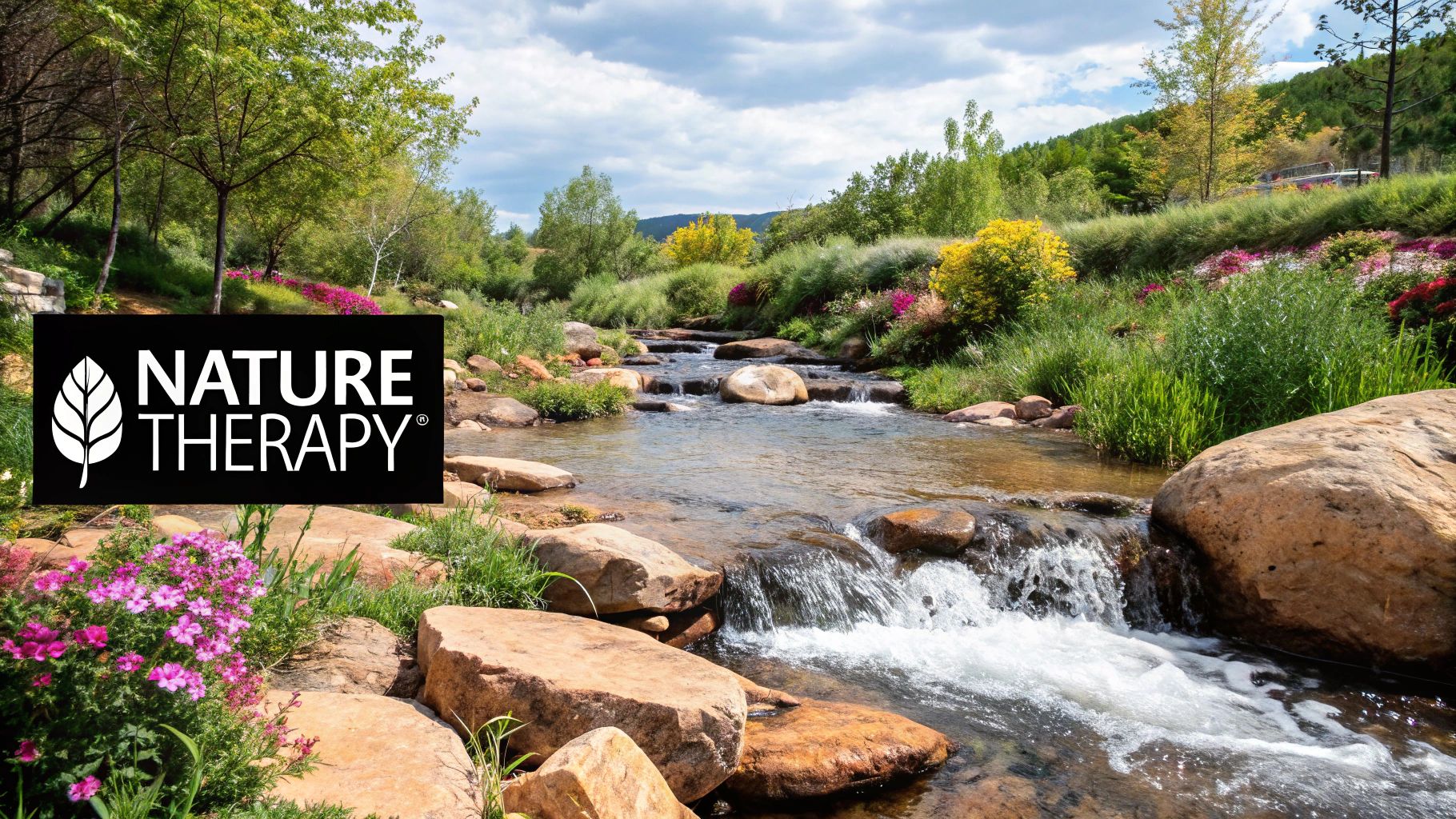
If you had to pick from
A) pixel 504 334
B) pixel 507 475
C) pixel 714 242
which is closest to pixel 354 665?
pixel 507 475

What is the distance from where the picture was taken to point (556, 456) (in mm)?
8016

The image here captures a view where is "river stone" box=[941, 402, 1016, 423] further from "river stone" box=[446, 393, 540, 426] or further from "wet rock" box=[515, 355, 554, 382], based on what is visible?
"wet rock" box=[515, 355, 554, 382]

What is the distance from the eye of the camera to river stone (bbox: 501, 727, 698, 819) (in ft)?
7.21

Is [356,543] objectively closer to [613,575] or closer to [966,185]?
[613,575]

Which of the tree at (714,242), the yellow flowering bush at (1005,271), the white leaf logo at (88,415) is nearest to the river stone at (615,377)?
the yellow flowering bush at (1005,271)

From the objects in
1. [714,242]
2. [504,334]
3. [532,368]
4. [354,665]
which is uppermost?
[714,242]

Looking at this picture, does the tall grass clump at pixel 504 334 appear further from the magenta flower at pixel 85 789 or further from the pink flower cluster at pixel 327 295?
the magenta flower at pixel 85 789

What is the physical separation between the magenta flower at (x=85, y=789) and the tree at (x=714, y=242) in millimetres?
35913

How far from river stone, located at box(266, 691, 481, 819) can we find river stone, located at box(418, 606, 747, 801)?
176mm

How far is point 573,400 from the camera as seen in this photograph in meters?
11.0

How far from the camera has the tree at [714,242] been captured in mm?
37594

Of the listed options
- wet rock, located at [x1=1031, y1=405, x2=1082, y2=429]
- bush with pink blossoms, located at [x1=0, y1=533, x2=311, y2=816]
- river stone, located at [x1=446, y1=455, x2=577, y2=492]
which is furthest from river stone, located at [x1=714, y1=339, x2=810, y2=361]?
bush with pink blossoms, located at [x1=0, y1=533, x2=311, y2=816]

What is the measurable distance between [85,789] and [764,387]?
11.2m

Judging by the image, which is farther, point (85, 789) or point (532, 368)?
point (532, 368)
